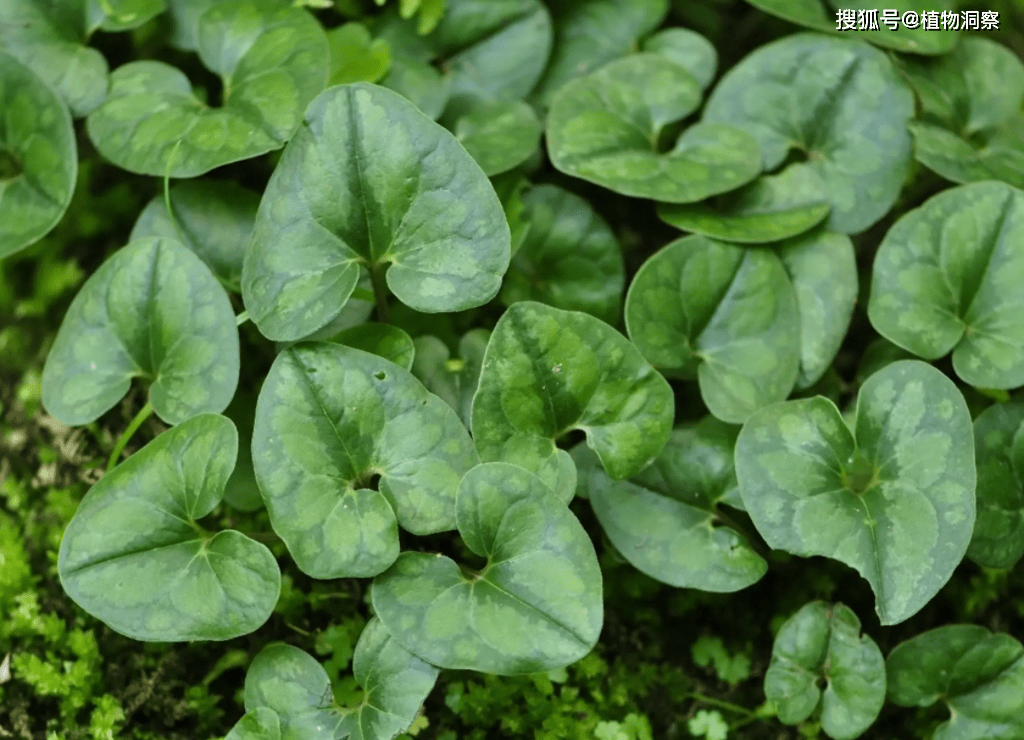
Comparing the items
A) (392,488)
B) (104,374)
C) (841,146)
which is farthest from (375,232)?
(841,146)

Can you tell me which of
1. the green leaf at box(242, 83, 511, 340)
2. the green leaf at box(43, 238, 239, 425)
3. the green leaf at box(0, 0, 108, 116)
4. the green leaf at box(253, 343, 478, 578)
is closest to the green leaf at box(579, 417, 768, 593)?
the green leaf at box(253, 343, 478, 578)

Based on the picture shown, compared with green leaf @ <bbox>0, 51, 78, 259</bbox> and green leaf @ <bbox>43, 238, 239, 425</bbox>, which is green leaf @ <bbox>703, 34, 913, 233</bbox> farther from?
green leaf @ <bbox>0, 51, 78, 259</bbox>

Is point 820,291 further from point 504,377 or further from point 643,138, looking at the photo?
point 504,377

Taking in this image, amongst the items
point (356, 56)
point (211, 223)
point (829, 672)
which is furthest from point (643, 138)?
point (829, 672)

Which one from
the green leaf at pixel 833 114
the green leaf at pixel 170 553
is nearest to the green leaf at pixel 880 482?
the green leaf at pixel 833 114

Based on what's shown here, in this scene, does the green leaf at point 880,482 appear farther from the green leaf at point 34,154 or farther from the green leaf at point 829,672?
the green leaf at point 34,154

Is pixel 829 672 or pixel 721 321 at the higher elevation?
pixel 721 321

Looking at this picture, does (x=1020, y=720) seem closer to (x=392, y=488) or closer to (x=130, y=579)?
(x=392, y=488)
